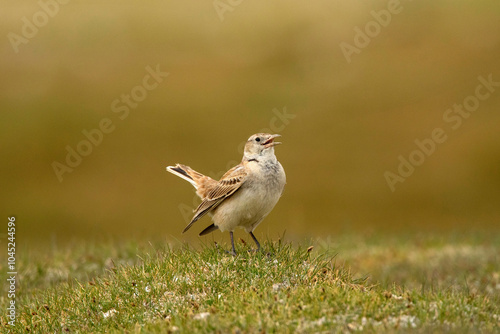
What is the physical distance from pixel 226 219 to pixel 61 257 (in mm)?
5900

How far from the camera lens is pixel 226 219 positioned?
11.9 metres

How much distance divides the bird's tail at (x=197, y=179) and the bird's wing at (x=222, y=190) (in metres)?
0.36

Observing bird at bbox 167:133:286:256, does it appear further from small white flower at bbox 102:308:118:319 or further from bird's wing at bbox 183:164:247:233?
small white flower at bbox 102:308:118:319

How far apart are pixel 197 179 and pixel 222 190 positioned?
1620 millimetres

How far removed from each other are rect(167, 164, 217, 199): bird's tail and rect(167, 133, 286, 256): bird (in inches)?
16.8

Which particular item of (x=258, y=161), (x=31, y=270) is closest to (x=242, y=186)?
(x=258, y=161)

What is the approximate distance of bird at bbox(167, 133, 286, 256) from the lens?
37.7 ft

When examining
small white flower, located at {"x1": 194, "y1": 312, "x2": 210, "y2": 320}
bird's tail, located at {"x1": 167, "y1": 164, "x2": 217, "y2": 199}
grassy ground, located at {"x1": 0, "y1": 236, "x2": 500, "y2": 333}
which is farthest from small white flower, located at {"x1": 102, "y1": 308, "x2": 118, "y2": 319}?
bird's tail, located at {"x1": 167, "y1": 164, "x2": 217, "y2": 199}

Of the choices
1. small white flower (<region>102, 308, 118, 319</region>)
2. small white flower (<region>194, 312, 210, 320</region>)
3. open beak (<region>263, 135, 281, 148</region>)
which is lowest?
small white flower (<region>102, 308, 118, 319</region>)

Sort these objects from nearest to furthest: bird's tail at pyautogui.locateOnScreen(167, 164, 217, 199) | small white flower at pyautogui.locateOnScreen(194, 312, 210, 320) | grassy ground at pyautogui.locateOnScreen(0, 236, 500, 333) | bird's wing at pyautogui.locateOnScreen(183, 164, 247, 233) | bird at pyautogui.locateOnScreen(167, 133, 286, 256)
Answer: grassy ground at pyautogui.locateOnScreen(0, 236, 500, 333) → small white flower at pyautogui.locateOnScreen(194, 312, 210, 320) → bird at pyautogui.locateOnScreen(167, 133, 286, 256) → bird's wing at pyautogui.locateOnScreen(183, 164, 247, 233) → bird's tail at pyautogui.locateOnScreen(167, 164, 217, 199)

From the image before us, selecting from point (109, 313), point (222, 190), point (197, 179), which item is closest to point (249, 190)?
point (222, 190)

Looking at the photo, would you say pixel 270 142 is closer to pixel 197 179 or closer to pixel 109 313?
pixel 197 179

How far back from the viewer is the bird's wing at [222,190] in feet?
38.4

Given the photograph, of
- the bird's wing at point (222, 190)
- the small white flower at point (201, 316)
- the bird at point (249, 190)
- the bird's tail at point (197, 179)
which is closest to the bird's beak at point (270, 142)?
the bird at point (249, 190)
